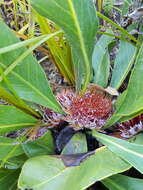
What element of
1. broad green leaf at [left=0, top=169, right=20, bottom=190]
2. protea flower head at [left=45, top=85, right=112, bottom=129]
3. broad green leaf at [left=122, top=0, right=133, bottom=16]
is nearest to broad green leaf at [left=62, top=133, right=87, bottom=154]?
protea flower head at [left=45, top=85, right=112, bottom=129]

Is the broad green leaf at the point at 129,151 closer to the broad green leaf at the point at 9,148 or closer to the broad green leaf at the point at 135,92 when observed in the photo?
the broad green leaf at the point at 135,92

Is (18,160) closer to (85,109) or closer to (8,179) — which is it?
(8,179)

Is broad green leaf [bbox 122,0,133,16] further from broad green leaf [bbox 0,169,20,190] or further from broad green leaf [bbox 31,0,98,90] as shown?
broad green leaf [bbox 0,169,20,190]

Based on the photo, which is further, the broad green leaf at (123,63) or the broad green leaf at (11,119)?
the broad green leaf at (123,63)

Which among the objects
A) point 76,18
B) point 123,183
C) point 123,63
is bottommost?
point 123,183

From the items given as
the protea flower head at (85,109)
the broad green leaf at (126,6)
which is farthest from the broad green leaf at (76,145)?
the broad green leaf at (126,6)

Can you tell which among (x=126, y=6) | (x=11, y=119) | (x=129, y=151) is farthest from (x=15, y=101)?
(x=126, y=6)

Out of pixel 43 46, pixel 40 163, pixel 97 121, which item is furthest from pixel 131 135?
pixel 43 46
